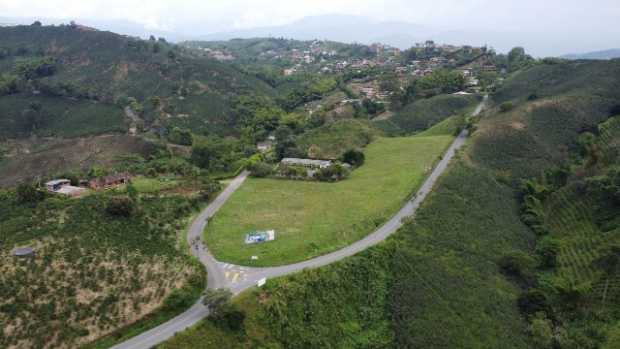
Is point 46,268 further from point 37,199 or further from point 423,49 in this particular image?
point 423,49

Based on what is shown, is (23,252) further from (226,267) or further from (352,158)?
(352,158)

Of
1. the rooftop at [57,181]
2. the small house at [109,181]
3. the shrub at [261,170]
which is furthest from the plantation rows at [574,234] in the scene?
the rooftop at [57,181]

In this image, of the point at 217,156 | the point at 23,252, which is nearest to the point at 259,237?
the point at 23,252

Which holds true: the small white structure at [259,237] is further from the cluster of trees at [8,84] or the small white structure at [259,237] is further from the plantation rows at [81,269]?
the cluster of trees at [8,84]

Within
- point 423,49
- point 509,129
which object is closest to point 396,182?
point 509,129

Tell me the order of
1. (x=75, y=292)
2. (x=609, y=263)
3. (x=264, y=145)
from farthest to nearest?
(x=264, y=145) → (x=609, y=263) → (x=75, y=292)

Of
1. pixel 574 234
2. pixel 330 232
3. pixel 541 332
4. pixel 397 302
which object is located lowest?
pixel 541 332
